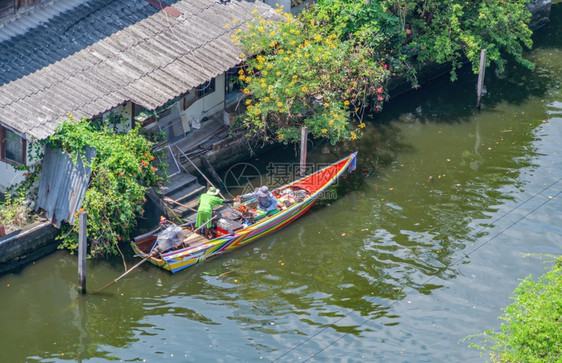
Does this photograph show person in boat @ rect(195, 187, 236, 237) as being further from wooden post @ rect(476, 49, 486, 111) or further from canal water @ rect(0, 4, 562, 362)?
wooden post @ rect(476, 49, 486, 111)

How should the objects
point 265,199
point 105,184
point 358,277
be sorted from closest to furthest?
1. point 105,184
2. point 358,277
3. point 265,199

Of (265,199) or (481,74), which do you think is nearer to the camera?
(265,199)

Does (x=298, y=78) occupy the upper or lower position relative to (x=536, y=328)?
upper

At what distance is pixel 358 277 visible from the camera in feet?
93.5

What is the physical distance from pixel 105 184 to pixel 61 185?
158 cm

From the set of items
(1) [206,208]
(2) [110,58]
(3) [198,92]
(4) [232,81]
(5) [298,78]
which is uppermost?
(2) [110,58]

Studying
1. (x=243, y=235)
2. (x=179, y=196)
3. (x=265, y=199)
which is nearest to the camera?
(x=243, y=235)

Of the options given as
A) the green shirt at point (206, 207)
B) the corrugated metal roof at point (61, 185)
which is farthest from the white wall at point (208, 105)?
the corrugated metal roof at point (61, 185)

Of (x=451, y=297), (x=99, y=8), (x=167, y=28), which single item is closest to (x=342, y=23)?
(x=167, y=28)

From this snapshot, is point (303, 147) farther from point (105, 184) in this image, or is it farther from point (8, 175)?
point (8, 175)

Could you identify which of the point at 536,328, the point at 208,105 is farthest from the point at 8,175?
the point at 536,328

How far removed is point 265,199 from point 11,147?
8087mm

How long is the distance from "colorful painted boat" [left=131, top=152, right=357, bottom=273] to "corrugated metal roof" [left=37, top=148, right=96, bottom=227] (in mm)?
2221

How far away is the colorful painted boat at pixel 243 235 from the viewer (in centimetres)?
2826
